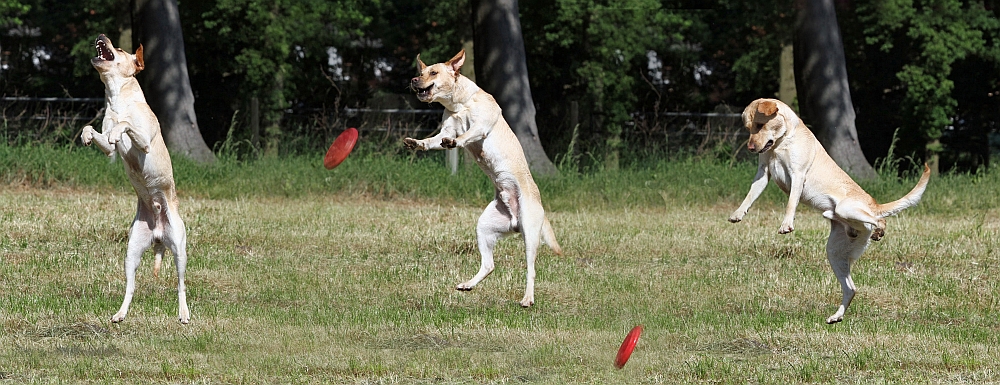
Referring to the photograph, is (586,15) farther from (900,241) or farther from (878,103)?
(900,241)

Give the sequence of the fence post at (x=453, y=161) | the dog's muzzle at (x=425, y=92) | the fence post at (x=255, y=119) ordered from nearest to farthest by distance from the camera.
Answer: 1. the dog's muzzle at (x=425, y=92)
2. the fence post at (x=453, y=161)
3. the fence post at (x=255, y=119)

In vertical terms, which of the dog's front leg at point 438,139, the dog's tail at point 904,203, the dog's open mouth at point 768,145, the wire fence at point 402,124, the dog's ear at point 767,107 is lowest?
the wire fence at point 402,124

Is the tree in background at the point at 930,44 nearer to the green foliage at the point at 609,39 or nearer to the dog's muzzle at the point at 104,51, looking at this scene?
the green foliage at the point at 609,39

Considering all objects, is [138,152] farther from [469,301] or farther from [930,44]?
[930,44]

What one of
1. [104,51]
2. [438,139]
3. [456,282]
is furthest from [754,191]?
[104,51]

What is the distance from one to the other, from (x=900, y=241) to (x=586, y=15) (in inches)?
414

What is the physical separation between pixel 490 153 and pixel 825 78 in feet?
34.3

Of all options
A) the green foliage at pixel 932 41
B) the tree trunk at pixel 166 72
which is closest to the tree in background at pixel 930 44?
the green foliage at pixel 932 41

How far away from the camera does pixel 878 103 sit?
74.4 ft

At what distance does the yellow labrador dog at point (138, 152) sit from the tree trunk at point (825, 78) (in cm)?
1194

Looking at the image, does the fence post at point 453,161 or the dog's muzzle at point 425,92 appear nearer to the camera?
the dog's muzzle at point 425,92

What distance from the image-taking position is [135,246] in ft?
24.9

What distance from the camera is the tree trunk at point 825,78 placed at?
57.2ft

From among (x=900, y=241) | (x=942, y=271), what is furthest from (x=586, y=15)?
(x=942, y=271)
